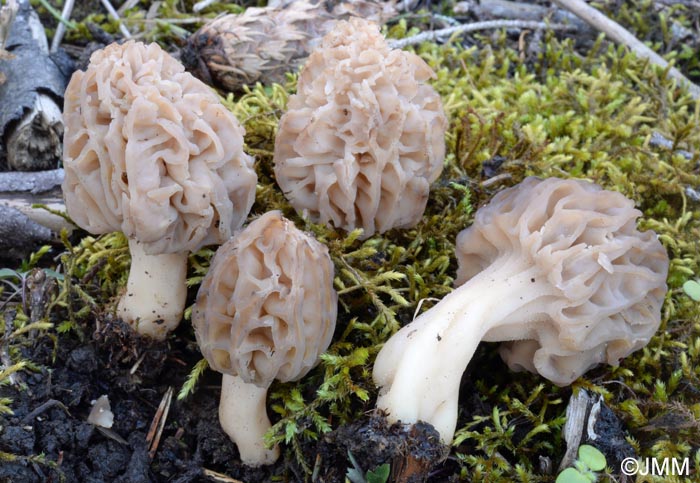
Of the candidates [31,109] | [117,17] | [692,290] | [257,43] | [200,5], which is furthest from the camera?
[200,5]

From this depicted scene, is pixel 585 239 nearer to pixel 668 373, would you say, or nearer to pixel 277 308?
pixel 668 373

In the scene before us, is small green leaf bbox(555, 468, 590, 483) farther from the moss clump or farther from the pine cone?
the pine cone

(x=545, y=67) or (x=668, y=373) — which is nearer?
(x=668, y=373)

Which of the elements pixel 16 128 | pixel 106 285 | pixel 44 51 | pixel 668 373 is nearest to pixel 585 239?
pixel 668 373

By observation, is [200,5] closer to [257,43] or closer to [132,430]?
[257,43]

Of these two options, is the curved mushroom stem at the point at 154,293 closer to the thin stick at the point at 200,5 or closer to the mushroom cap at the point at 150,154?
the mushroom cap at the point at 150,154

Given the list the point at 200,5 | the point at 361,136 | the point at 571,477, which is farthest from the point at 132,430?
the point at 200,5
